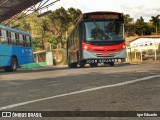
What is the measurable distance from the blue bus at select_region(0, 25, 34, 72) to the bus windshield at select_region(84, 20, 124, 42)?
5.01m

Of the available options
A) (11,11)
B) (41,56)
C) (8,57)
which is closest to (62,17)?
(41,56)

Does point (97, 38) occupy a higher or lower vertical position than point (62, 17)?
lower

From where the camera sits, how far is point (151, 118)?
489 centimetres

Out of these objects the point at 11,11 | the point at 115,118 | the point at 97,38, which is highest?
the point at 11,11

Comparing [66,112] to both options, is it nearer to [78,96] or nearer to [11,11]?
[78,96]

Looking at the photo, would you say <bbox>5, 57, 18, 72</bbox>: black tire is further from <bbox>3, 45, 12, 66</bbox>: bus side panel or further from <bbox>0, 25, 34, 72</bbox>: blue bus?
<bbox>3, 45, 12, 66</bbox>: bus side panel

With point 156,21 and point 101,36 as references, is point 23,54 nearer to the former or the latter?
point 101,36

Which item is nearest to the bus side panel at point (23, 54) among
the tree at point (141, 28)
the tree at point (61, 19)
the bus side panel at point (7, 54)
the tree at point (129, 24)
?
the bus side panel at point (7, 54)

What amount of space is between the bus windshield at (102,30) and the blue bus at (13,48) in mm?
5014

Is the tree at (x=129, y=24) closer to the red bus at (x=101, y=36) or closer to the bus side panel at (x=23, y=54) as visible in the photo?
the bus side panel at (x=23, y=54)

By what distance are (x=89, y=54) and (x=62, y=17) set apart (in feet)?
144

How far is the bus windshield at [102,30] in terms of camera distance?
2003 centimetres

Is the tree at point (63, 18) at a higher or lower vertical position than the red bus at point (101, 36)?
higher

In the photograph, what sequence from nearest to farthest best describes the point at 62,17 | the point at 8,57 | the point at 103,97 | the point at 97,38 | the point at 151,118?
1. the point at 151,118
2. the point at 103,97
3. the point at 97,38
4. the point at 8,57
5. the point at 62,17
